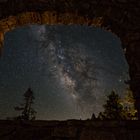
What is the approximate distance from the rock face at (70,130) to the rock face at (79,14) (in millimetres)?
1563

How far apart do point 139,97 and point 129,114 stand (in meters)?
7.56

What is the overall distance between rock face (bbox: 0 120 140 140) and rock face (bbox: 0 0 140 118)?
1.56 metres

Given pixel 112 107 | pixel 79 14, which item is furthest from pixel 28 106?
pixel 79 14

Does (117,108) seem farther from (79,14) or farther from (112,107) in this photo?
(79,14)

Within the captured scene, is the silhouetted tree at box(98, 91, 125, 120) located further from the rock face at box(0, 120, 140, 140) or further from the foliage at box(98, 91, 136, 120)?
the rock face at box(0, 120, 140, 140)

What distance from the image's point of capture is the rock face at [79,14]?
13.3 ft

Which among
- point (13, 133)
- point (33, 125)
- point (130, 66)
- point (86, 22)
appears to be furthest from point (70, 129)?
point (86, 22)

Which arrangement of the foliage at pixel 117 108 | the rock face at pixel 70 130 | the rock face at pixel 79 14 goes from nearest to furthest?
the rock face at pixel 70 130 < the rock face at pixel 79 14 < the foliage at pixel 117 108

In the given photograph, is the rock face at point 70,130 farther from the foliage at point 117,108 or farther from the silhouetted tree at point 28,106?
the silhouetted tree at point 28,106

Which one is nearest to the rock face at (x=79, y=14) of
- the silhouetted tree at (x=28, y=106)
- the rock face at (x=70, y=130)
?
the rock face at (x=70, y=130)

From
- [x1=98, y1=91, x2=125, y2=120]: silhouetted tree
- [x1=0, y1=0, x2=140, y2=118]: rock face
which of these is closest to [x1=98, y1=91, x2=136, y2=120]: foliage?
[x1=98, y1=91, x2=125, y2=120]: silhouetted tree

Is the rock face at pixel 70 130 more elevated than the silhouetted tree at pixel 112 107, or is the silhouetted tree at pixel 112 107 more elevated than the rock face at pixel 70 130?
the silhouetted tree at pixel 112 107

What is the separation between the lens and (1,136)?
2.75m

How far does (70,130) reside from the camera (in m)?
2.78
